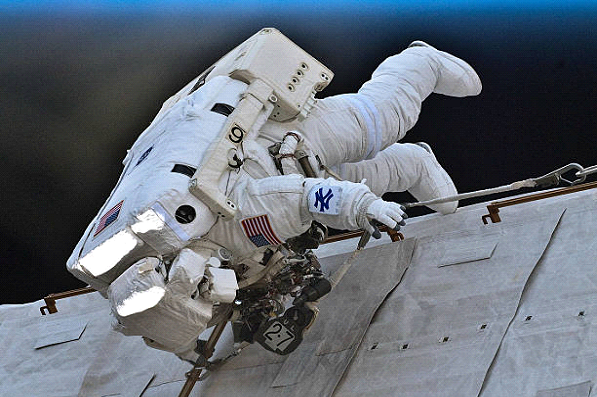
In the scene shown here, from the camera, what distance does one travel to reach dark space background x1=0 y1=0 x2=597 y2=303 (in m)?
4.47

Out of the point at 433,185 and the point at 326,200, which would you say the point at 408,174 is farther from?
the point at 326,200

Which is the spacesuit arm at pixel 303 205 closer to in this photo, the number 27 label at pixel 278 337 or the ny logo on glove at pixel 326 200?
the ny logo on glove at pixel 326 200

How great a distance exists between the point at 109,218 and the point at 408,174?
118 cm

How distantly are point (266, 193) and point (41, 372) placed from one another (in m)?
1.26

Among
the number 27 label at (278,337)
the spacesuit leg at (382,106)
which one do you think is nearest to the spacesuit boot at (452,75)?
the spacesuit leg at (382,106)

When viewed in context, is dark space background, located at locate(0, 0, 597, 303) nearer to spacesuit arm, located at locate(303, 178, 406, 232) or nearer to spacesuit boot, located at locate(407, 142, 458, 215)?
spacesuit boot, located at locate(407, 142, 458, 215)

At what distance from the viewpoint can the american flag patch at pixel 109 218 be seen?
295cm

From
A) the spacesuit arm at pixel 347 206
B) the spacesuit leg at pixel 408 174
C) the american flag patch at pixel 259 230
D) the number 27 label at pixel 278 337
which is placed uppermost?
the spacesuit arm at pixel 347 206

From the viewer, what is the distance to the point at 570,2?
4.57 meters

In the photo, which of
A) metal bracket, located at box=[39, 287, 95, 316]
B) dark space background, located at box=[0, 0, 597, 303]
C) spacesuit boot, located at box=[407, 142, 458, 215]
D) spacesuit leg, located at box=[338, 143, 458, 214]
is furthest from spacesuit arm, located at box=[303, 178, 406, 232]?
dark space background, located at box=[0, 0, 597, 303]

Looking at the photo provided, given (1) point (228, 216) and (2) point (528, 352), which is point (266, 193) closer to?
(1) point (228, 216)

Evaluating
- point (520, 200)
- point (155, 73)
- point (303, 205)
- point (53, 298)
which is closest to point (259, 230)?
point (303, 205)

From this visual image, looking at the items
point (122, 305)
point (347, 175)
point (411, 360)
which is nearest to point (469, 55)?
point (347, 175)

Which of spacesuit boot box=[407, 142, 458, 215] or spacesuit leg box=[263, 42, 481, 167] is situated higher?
spacesuit leg box=[263, 42, 481, 167]
